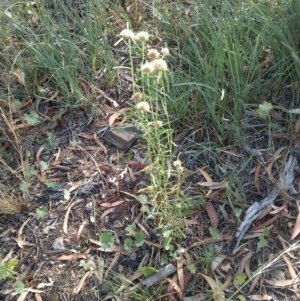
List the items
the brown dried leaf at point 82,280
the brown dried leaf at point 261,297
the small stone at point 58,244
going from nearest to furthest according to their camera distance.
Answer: the brown dried leaf at point 261,297 → the brown dried leaf at point 82,280 → the small stone at point 58,244

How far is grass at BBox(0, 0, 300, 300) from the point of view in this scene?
6.49 feet

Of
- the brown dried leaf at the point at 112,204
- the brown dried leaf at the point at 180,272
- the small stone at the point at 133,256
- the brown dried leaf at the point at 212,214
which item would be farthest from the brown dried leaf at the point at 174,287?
the brown dried leaf at the point at 112,204

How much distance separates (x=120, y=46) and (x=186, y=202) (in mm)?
1043

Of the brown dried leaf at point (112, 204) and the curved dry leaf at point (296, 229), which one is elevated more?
the brown dried leaf at point (112, 204)

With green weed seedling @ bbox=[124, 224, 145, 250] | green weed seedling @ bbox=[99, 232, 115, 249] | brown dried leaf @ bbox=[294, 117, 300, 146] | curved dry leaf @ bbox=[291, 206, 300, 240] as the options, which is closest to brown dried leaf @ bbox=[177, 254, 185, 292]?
green weed seedling @ bbox=[124, 224, 145, 250]

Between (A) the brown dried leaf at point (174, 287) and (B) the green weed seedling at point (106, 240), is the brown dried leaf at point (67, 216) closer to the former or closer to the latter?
(B) the green weed seedling at point (106, 240)

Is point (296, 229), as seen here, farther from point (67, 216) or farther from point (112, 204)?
point (67, 216)

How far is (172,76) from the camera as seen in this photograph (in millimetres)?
2043

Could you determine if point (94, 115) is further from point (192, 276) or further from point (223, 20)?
point (192, 276)

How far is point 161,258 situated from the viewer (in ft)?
6.06

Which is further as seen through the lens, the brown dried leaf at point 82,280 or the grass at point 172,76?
the grass at point 172,76

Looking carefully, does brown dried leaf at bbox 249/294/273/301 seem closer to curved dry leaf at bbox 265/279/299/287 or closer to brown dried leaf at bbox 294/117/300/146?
curved dry leaf at bbox 265/279/299/287

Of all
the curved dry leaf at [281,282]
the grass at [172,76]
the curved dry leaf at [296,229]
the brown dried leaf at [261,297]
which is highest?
the grass at [172,76]

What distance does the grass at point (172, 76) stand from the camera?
1.98 metres
